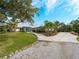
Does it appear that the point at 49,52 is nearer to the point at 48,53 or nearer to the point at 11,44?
the point at 48,53

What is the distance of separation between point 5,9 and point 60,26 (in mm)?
41155

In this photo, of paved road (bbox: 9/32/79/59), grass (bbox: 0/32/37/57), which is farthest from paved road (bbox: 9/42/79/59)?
grass (bbox: 0/32/37/57)

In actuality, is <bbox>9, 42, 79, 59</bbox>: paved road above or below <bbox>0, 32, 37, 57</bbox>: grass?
below

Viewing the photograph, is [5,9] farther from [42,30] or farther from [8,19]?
[42,30]

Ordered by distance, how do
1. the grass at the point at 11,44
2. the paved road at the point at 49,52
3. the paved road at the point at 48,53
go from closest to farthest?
the paved road at the point at 48,53 < the paved road at the point at 49,52 < the grass at the point at 11,44

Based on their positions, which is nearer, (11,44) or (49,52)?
(49,52)

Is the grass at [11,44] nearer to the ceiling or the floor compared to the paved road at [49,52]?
nearer to the ceiling

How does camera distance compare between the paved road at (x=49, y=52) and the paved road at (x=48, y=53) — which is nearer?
the paved road at (x=48, y=53)

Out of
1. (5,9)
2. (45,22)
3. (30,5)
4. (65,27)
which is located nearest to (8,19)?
(5,9)

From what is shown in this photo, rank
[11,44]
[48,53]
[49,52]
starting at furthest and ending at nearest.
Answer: [11,44] → [49,52] → [48,53]

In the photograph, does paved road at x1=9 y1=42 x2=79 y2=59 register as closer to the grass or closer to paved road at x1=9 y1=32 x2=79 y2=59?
paved road at x1=9 y1=32 x2=79 y2=59

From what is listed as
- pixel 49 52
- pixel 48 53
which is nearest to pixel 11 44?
pixel 49 52

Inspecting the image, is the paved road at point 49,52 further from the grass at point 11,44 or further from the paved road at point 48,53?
the grass at point 11,44

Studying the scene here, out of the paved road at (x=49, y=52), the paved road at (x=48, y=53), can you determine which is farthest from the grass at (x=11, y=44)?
the paved road at (x=48, y=53)
